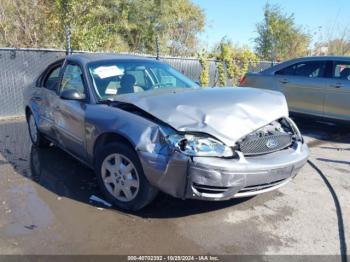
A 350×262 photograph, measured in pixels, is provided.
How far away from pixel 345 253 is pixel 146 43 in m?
19.7

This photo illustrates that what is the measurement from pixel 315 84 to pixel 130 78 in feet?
15.8

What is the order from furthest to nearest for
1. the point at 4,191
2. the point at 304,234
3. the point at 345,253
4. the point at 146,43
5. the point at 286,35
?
the point at 286,35
the point at 146,43
the point at 4,191
the point at 304,234
the point at 345,253

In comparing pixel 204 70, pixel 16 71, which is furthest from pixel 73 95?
pixel 204 70

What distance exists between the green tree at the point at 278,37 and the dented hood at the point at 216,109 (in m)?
19.9

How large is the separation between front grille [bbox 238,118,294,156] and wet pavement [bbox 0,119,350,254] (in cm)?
73

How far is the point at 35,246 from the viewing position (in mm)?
3121

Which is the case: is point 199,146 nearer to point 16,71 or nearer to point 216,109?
point 216,109

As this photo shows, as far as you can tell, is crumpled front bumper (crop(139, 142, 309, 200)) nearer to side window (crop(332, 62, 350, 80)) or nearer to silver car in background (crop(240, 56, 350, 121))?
silver car in background (crop(240, 56, 350, 121))

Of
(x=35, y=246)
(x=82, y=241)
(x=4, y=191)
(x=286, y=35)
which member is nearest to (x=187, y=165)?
(x=82, y=241)

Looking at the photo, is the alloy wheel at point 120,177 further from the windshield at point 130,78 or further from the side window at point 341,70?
the side window at point 341,70

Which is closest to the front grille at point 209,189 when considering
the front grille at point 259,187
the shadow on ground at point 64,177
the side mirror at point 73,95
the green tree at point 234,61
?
the front grille at point 259,187

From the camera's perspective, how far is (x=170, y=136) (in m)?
3.24

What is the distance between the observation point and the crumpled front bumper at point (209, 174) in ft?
10.2

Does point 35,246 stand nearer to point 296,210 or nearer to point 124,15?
point 296,210
